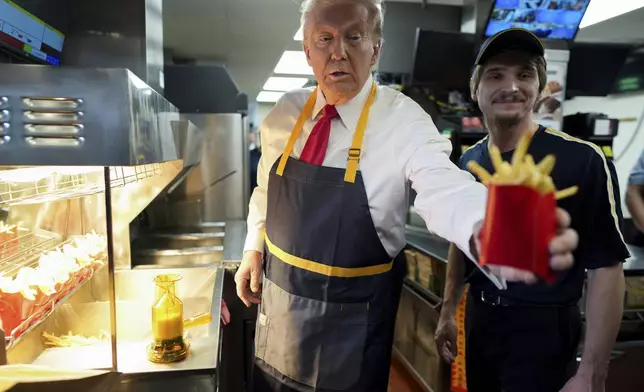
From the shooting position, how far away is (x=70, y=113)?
0.77 meters

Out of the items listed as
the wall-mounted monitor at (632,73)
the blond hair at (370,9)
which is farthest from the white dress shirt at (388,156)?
the wall-mounted monitor at (632,73)

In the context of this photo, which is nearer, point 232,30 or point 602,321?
point 602,321

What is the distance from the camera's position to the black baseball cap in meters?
1.32

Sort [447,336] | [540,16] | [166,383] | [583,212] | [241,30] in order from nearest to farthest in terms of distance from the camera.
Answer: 1. [166,383]
2. [583,212]
3. [447,336]
4. [540,16]
5. [241,30]

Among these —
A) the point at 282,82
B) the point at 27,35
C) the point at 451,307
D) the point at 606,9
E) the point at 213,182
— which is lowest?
the point at 451,307

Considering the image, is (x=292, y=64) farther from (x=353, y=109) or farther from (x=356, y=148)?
(x=356, y=148)

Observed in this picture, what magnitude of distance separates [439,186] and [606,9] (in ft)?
13.3

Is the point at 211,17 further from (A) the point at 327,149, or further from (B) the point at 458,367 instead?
(B) the point at 458,367

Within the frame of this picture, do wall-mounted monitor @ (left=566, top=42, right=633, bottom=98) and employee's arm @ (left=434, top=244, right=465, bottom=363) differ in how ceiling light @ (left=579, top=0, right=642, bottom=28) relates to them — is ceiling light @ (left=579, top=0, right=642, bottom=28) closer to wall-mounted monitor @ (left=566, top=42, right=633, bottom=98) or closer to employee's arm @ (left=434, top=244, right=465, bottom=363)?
wall-mounted monitor @ (left=566, top=42, right=633, bottom=98)

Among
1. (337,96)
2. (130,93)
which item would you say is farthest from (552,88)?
(130,93)

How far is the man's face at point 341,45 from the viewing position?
1.12 metres

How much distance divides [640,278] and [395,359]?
1679 millimetres

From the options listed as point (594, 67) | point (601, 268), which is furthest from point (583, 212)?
point (594, 67)

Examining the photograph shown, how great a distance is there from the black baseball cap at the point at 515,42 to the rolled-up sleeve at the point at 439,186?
41 centimetres
